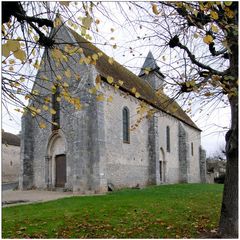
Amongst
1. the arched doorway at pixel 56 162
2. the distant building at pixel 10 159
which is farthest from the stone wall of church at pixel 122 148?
the distant building at pixel 10 159

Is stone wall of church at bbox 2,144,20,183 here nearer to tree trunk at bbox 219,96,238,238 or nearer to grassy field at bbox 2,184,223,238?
grassy field at bbox 2,184,223,238

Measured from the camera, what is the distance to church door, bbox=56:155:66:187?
19.0 meters

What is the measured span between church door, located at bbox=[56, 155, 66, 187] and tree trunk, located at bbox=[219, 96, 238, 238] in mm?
14151

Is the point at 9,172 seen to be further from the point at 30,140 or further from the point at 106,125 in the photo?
the point at 106,125

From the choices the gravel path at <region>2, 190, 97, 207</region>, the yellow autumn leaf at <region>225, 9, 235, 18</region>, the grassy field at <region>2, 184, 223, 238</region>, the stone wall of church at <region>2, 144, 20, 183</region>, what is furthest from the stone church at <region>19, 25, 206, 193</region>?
the stone wall of church at <region>2, 144, 20, 183</region>

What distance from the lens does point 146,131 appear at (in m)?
23.1

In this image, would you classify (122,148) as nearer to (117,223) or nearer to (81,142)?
(81,142)

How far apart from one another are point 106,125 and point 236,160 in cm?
1281

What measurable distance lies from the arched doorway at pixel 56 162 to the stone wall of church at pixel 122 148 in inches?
119

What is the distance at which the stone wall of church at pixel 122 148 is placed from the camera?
1847cm

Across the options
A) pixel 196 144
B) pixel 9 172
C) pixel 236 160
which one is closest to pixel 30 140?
pixel 236 160

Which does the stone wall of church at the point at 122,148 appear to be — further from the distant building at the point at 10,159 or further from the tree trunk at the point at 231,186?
the distant building at the point at 10,159

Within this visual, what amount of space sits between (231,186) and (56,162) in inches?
602

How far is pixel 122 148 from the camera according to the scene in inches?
779
